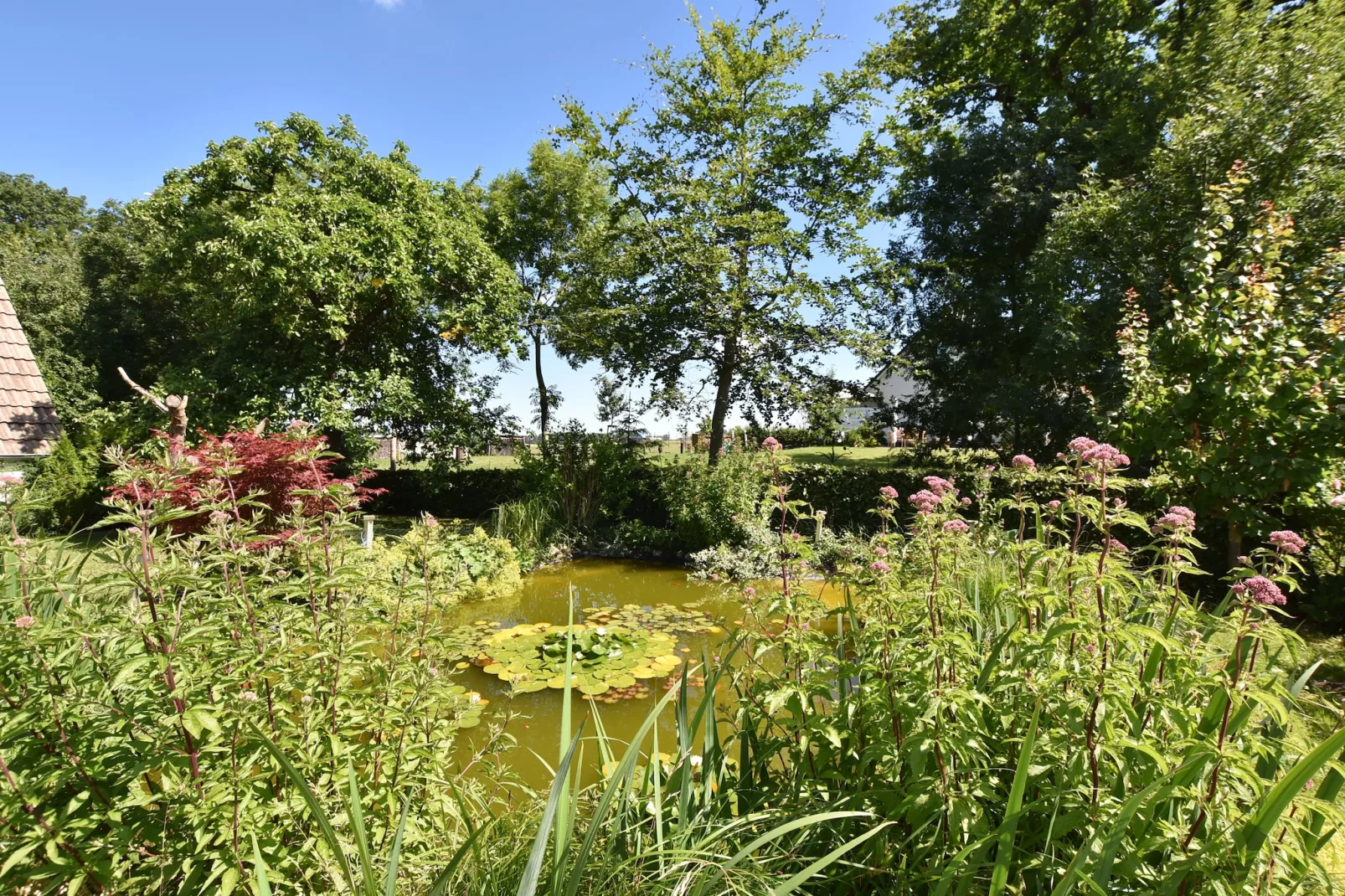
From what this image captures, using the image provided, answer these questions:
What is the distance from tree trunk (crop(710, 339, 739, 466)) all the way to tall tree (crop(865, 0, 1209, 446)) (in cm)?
361

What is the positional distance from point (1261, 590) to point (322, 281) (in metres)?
10.5

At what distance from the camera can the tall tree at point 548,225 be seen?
15320 millimetres

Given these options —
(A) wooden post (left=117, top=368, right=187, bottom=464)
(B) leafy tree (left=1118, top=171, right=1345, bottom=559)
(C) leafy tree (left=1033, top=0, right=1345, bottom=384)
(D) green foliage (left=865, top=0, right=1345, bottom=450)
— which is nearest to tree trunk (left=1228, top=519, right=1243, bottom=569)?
(B) leafy tree (left=1118, top=171, right=1345, bottom=559)

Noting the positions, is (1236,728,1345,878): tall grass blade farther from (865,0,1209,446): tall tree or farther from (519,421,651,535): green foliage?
(865,0,1209,446): tall tree

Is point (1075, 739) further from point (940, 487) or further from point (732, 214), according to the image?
point (732, 214)

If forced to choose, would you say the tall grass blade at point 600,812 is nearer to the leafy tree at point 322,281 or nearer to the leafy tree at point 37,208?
the leafy tree at point 322,281

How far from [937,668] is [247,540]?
74.2 inches

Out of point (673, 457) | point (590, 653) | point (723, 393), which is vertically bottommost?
point (590, 653)

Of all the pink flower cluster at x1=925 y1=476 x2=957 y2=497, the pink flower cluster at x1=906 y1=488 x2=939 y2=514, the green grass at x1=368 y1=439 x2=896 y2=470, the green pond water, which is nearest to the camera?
the pink flower cluster at x1=906 y1=488 x2=939 y2=514

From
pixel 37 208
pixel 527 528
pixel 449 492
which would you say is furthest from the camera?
pixel 37 208

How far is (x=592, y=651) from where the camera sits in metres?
5.28

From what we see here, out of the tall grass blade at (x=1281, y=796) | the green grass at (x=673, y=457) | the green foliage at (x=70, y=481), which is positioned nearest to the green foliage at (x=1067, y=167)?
the green grass at (x=673, y=457)

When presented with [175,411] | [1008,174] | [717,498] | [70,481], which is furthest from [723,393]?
[70,481]

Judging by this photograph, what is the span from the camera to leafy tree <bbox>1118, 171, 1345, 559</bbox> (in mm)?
4348
